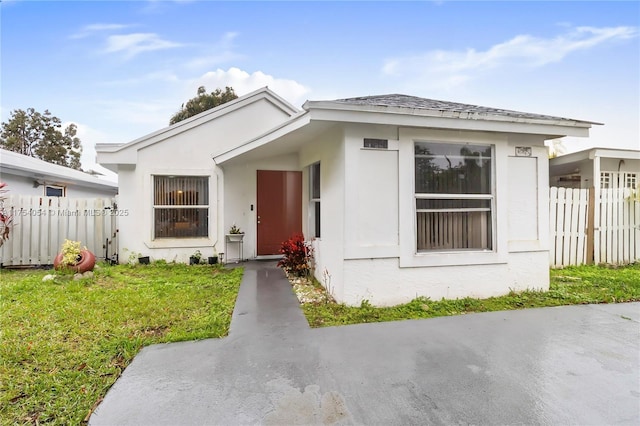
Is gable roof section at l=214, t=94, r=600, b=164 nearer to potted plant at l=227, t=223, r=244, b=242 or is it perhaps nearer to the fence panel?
the fence panel

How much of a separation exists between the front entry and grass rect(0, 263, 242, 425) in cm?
208

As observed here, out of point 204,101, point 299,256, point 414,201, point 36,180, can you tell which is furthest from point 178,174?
point 204,101

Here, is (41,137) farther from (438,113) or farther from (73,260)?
(438,113)

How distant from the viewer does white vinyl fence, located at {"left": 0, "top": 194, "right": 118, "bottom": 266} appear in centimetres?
739

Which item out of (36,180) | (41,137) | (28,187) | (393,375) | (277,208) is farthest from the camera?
(41,137)

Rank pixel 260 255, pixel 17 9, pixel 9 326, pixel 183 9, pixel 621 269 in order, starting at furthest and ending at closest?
pixel 260 255, pixel 183 9, pixel 621 269, pixel 17 9, pixel 9 326

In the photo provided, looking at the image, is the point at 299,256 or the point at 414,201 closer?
the point at 414,201

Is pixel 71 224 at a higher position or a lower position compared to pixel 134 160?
lower

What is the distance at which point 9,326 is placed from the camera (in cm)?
366

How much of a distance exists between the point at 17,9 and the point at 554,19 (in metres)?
12.9

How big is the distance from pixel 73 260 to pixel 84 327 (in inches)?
140

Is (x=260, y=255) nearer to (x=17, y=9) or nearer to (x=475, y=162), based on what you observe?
(x=475, y=162)

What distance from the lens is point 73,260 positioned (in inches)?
246

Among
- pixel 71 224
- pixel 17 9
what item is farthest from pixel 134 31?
pixel 71 224
